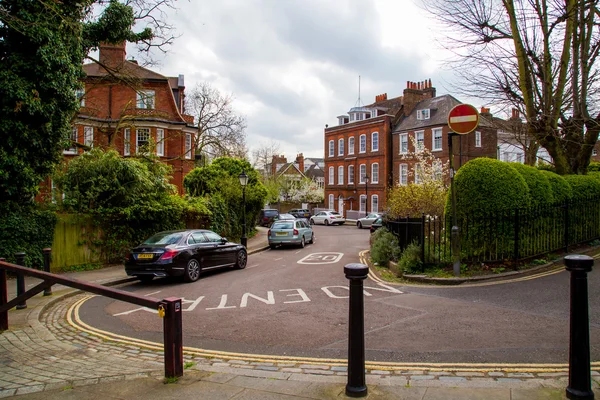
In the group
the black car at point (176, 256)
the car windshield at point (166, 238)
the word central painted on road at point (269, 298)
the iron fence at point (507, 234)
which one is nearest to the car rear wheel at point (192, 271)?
the black car at point (176, 256)

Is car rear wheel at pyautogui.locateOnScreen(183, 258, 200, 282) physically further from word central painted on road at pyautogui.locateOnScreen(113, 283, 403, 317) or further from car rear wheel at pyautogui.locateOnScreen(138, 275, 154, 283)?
word central painted on road at pyautogui.locateOnScreen(113, 283, 403, 317)

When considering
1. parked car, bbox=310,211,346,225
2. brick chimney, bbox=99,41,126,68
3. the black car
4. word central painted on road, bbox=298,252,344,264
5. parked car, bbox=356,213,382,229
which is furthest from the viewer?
parked car, bbox=310,211,346,225

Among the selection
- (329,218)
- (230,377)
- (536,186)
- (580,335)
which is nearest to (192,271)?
(230,377)

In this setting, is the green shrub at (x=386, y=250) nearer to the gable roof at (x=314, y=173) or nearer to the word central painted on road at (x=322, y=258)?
the word central painted on road at (x=322, y=258)

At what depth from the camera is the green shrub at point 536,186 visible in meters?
10.7

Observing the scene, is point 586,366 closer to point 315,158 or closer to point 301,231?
point 301,231

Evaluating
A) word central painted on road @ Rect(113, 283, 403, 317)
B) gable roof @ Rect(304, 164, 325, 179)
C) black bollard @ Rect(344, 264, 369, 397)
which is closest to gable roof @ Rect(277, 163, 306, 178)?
gable roof @ Rect(304, 164, 325, 179)

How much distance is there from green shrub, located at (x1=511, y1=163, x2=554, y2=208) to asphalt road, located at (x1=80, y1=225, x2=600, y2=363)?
2291 mm

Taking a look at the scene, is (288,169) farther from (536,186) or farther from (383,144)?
(536,186)

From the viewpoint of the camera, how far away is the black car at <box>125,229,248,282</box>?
37.0 ft

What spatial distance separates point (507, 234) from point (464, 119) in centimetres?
298

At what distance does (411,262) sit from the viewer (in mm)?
10812

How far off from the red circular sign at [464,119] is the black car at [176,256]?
769cm

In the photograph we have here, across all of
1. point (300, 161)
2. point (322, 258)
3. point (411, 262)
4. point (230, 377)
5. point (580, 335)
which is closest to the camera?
point (580, 335)
